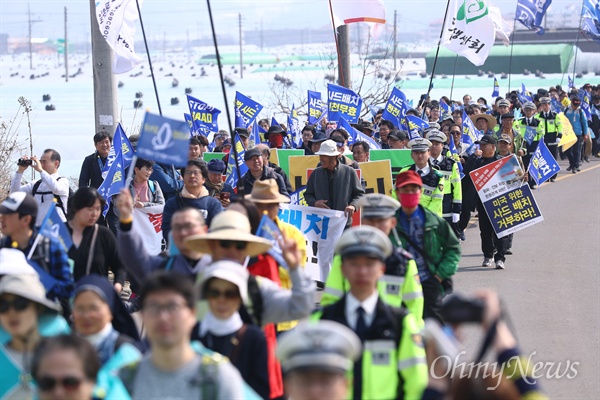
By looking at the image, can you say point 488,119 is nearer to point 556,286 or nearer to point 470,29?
point 470,29

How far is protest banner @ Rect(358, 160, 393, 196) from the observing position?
12695 mm

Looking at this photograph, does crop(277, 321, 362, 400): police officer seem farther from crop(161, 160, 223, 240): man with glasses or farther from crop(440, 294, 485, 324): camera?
crop(161, 160, 223, 240): man with glasses

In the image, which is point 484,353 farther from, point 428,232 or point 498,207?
point 498,207

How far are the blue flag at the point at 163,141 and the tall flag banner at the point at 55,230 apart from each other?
2.68ft

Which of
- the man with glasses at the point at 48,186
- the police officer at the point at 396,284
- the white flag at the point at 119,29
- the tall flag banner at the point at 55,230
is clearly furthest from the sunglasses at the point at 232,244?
the white flag at the point at 119,29

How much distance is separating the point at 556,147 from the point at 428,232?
649 inches

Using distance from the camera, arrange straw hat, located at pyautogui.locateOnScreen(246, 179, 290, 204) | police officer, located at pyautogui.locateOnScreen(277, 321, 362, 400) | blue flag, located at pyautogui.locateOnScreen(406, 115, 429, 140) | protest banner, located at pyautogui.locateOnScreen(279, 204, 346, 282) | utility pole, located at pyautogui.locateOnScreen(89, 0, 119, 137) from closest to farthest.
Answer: police officer, located at pyautogui.locateOnScreen(277, 321, 362, 400) < straw hat, located at pyautogui.locateOnScreen(246, 179, 290, 204) < protest banner, located at pyautogui.locateOnScreen(279, 204, 346, 282) < utility pole, located at pyautogui.locateOnScreen(89, 0, 119, 137) < blue flag, located at pyautogui.locateOnScreen(406, 115, 429, 140)

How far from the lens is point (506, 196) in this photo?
13727 millimetres

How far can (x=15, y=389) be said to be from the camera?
4.45m

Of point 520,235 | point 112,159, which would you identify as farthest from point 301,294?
point 520,235

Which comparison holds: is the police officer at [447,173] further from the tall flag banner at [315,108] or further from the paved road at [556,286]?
the tall flag banner at [315,108]

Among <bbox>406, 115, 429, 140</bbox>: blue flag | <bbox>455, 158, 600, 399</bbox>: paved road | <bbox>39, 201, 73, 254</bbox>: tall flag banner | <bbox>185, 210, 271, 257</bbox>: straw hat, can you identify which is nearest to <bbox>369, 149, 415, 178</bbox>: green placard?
<bbox>455, 158, 600, 399</bbox>: paved road

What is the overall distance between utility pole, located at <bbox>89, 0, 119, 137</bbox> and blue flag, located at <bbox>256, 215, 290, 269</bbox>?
7.50 metres

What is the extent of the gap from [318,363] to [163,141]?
3222mm
